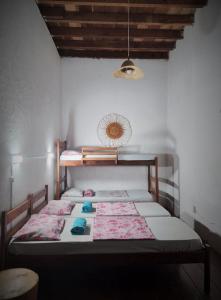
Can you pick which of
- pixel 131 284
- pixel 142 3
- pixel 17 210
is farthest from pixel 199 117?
pixel 17 210

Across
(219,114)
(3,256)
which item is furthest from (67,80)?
(3,256)

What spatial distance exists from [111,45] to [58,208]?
10.4 ft

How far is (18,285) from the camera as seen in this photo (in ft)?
4.81

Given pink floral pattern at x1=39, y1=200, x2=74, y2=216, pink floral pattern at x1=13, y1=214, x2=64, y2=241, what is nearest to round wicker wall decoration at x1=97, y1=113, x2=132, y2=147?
pink floral pattern at x1=39, y1=200, x2=74, y2=216

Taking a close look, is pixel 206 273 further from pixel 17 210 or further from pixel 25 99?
pixel 25 99

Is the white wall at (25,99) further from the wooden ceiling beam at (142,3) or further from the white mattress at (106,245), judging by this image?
the wooden ceiling beam at (142,3)

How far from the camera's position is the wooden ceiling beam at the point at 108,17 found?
3.30 m

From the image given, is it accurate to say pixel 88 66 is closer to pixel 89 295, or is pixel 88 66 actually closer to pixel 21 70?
pixel 21 70

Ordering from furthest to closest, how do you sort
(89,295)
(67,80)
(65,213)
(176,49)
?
(67,80), (176,49), (65,213), (89,295)

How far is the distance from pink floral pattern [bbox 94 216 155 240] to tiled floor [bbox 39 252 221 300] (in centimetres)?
42

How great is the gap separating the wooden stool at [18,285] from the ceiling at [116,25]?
3.14 meters

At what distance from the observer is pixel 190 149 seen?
3.60m

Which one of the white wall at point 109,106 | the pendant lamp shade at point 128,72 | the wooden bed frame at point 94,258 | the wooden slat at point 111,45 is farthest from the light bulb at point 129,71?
the wooden bed frame at point 94,258

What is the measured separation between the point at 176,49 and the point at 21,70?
310cm
